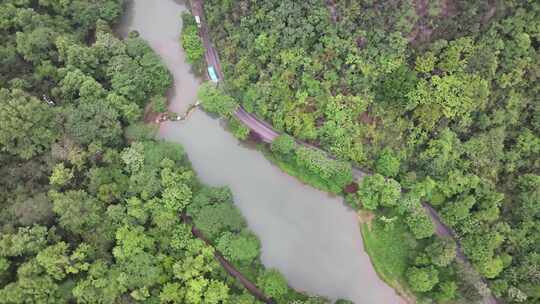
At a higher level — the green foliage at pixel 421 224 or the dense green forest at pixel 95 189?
the green foliage at pixel 421 224

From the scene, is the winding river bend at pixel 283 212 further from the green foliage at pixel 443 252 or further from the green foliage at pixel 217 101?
the green foliage at pixel 443 252

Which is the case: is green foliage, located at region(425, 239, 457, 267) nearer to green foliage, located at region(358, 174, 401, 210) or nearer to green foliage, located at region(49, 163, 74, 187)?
green foliage, located at region(358, 174, 401, 210)

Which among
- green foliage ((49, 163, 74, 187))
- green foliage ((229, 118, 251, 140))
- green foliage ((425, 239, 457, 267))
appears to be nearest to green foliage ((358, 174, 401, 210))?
green foliage ((425, 239, 457, 267))

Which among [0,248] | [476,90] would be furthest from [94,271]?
[476,90]

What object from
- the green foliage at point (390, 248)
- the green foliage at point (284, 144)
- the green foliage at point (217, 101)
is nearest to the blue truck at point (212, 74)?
the green foliage at point (217, 101)

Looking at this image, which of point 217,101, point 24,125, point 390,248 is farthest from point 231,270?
point 24,125
